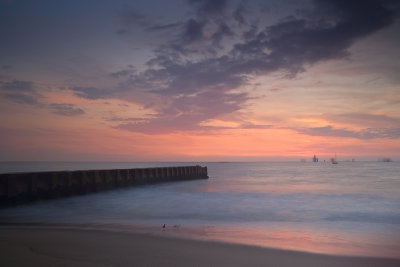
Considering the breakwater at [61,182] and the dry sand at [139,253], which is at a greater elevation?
the breakwater at [61,182]

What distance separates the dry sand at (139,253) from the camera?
15.6 ft

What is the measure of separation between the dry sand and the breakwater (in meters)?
7.98

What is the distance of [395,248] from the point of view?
6.74 meters

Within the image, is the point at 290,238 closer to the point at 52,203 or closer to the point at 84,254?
the point at 84,254

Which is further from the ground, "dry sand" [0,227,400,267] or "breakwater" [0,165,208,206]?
"breakwater" [0,165,208,206]

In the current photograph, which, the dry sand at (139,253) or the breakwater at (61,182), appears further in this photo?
the breakwater at (61,182)

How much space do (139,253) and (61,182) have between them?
13404 mm

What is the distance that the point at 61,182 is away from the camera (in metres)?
16.8

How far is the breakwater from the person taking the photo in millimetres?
13547

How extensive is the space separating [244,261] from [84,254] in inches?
107

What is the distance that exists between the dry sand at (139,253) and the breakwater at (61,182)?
26.2 ft

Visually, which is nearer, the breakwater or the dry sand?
the dry sand

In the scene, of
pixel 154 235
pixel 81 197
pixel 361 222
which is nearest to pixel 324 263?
pixel 154 235

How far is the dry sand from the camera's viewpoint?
4742 millimetres
